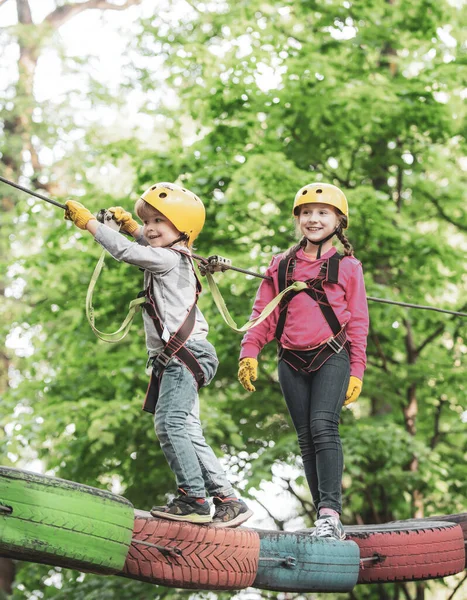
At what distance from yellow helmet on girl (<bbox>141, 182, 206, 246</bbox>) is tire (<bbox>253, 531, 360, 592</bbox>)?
157 centimetres

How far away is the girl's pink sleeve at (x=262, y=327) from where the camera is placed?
4.47 m

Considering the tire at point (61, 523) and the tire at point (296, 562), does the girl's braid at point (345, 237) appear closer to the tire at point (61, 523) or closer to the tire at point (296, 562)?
the tire at point (296, 562)

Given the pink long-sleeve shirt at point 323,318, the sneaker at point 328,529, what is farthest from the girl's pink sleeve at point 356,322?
the sneaker at point 328,529

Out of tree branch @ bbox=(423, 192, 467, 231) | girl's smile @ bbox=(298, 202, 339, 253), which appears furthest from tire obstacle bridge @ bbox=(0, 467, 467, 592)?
tree branch @ bbox=(423, 192, 467, 231)

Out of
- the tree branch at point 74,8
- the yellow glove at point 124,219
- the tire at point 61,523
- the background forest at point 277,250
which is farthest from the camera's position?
the tree branch at point 74,8

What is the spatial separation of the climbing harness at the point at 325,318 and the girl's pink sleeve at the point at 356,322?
5 cm

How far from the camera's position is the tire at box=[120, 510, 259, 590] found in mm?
3617

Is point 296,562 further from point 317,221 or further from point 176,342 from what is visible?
point 317,221

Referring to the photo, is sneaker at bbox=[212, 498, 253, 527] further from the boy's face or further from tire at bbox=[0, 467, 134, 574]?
the boy's face

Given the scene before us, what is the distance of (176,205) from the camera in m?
3.91

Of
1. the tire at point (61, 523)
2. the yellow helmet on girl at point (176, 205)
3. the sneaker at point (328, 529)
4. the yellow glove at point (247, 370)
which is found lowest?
the tire at point (61, 523)

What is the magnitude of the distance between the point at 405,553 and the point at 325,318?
1440 mm

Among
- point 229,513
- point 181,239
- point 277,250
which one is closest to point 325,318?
point 181,239

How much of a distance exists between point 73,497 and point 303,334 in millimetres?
1551
